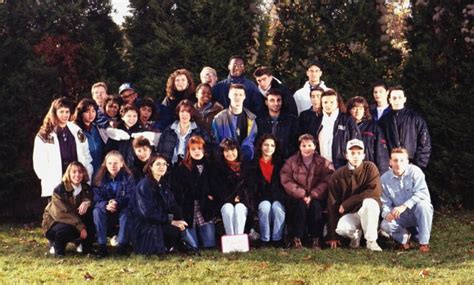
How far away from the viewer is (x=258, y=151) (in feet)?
26.4

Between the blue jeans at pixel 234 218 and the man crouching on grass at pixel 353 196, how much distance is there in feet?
3.46

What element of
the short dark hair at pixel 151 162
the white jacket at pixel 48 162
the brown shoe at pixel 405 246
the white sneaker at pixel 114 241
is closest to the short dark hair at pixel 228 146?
the short dark hair at pixel 151 162

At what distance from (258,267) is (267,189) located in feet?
5.15

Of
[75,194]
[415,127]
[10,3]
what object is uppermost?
[10,3]

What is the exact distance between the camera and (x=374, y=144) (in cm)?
845

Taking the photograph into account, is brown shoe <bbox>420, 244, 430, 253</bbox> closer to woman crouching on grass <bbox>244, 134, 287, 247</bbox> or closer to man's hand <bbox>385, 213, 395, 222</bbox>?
man's hand <bbox>385, 213, 395, 222</bbox>

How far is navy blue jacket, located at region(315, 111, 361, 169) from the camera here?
8.08 m

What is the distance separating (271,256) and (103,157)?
2.69 meters

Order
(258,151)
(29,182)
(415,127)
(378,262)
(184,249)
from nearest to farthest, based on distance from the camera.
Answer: (378,262) → (184,249) → (258,151) → (415,127) → (29,182)

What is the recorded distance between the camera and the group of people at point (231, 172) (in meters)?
7.56

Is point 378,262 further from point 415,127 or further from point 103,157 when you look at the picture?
point 103,157

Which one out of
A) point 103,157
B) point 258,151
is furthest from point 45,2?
point 258,151

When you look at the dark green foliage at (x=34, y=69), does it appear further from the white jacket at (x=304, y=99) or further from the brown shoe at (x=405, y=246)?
the brown shoe at (x=405, y=246)

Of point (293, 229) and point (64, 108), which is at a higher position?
point (64, 108)
